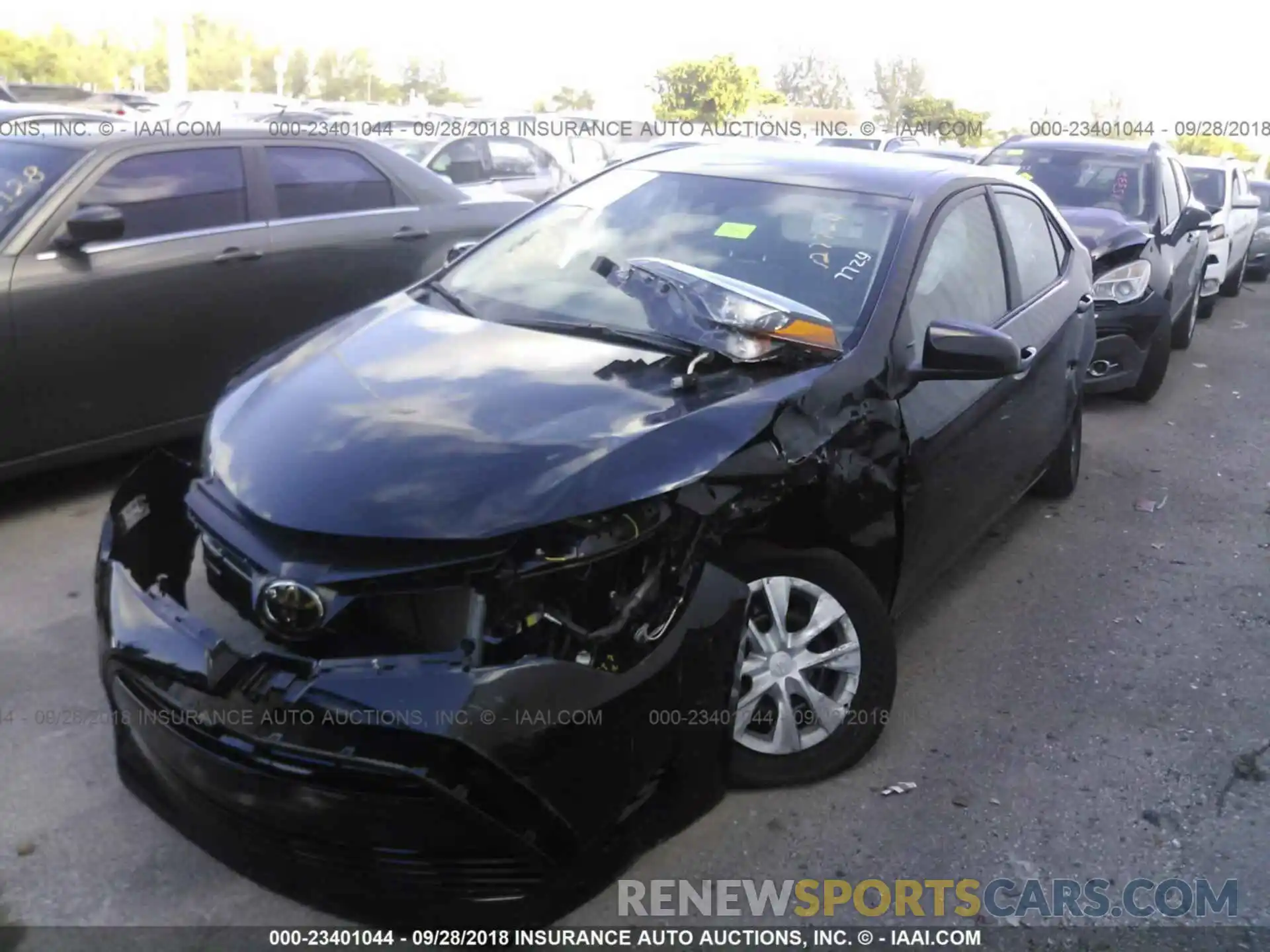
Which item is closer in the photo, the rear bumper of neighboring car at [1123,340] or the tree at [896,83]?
the rear bumper of neighboring car at [1123,340]

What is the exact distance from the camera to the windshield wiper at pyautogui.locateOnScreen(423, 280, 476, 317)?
11.9ft

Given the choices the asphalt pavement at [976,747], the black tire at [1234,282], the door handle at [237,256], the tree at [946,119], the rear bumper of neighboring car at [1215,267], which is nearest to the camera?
the asphalt pavement at [976,747]

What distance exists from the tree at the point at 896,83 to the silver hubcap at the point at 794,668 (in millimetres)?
48159

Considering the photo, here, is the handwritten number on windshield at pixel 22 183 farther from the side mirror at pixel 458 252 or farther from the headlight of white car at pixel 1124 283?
the headlight of white car at pixel 1124 283

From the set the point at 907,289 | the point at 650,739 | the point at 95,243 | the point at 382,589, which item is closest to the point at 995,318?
the point at 907,289

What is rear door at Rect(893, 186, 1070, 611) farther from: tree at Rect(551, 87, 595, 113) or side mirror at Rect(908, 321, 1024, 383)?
tree at Rect(551, 87, 595, 113)

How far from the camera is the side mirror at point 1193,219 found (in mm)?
8336

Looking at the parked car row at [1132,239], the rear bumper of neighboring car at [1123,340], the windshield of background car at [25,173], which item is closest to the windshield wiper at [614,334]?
the windshield of background car at [25,173]

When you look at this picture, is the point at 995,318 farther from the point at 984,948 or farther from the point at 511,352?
the point at 984,948

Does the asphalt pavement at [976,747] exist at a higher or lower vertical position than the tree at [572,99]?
higher

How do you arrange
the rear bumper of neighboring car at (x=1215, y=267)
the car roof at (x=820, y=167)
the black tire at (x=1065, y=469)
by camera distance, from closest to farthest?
the car roof at (x=820, y=167) < the black tire at (x=1065, y=469) < the rear bumper of neighboring car at (x=1215, y=267)

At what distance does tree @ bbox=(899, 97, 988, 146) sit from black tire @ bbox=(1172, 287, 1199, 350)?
22.5 meters

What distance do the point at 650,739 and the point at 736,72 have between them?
3116 centimetres

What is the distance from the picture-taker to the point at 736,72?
103 feet
